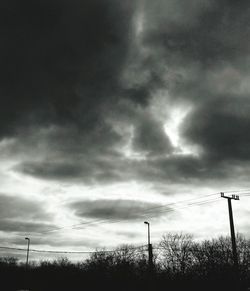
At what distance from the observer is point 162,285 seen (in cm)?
4412

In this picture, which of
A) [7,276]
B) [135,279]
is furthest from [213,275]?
[7,276]

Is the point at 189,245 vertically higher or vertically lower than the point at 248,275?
higher

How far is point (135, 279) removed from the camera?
4841 centimetres

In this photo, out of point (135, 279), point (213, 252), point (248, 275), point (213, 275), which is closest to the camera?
point (213, 275)

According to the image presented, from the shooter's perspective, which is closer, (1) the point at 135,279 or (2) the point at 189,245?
(1) the point at 135,279

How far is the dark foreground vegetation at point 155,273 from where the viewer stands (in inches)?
1647

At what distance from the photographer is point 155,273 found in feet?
157

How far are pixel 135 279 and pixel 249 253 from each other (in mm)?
20299

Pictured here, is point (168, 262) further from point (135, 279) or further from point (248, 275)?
point (248, 275)

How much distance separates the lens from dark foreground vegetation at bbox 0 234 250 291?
41844 millimetres

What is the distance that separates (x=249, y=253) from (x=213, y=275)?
16.4m

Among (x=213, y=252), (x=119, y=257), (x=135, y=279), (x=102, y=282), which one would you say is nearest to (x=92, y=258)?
(x=119, y=257)

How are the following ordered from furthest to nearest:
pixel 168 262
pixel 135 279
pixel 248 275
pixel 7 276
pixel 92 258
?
1. pixel 7 276
2. pixel 92 258
3. pixel 168 262
4. pixel 135 279
5. pixel 248 275

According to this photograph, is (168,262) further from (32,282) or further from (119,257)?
(32,282)
